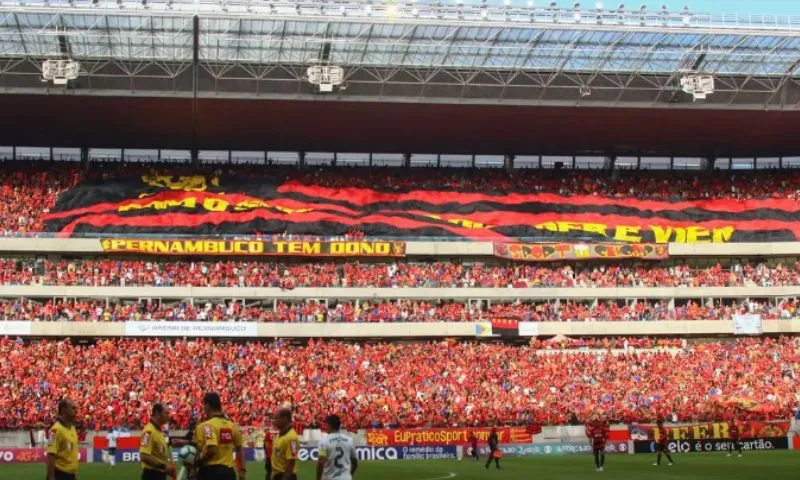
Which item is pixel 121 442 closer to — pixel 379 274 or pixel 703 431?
pixel 703 431

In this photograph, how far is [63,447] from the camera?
14727 millimetres

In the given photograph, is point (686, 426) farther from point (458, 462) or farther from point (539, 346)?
point (539, 346)

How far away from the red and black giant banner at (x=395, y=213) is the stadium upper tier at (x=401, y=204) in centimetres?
7

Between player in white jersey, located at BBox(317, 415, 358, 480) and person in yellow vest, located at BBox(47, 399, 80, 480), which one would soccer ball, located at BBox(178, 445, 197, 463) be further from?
person in yellow vest, located at BBox(47, 399, 80, 480)

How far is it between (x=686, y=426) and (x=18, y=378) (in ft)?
104

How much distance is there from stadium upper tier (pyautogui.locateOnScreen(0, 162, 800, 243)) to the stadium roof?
27.5 ft

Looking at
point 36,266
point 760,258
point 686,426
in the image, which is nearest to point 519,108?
point 760,258

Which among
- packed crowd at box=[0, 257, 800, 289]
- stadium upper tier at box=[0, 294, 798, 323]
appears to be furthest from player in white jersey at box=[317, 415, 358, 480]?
packed crowd at box=[0, 257, 800, 289]

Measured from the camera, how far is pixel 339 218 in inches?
2682

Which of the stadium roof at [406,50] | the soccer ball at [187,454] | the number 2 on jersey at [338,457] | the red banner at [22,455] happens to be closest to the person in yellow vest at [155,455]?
the soccer ball at [187,454]

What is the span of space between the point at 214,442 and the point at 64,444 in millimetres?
2523

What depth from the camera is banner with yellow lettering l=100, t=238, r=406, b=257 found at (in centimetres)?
6375

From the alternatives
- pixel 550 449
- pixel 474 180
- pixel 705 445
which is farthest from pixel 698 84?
pixel 550 449

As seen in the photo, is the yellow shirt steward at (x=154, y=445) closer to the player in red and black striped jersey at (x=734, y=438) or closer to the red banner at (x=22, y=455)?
the red banner at (x=22, y=455)
